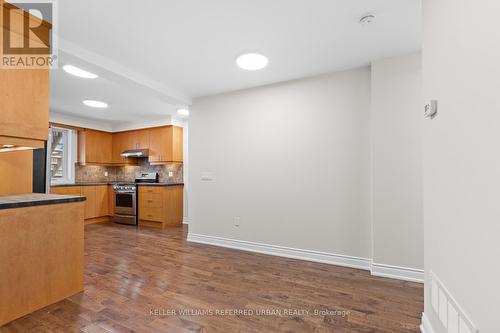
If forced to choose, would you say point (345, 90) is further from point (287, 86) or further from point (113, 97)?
point (113, 97)

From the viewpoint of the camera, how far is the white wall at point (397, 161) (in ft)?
8.17

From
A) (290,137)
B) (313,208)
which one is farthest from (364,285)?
(290,137)

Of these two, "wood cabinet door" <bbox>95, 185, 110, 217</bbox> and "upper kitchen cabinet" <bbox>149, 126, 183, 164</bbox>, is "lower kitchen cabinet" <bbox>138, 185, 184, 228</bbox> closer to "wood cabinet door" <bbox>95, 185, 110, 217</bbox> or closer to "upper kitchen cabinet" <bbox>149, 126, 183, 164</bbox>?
"upper kitchen cabinet" <bbox>149, 126, 183, 164</bbox>

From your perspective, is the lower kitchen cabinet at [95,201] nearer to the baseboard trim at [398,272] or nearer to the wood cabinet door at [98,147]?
the wood cabinet door at [98,147]

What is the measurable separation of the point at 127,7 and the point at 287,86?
2.08 meters

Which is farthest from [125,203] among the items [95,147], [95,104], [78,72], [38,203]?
[38,203]

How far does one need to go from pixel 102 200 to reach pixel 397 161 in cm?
609

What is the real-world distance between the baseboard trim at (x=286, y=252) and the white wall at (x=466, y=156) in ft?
4.61

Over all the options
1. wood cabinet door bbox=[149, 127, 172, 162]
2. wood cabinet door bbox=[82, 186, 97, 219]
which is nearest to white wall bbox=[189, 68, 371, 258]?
wood cabinet door bbox=[149, 127, 172, 162]

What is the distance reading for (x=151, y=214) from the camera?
17.1 feet

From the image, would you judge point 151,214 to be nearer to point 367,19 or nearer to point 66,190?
point 66,190

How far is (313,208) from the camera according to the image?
309 centimetres

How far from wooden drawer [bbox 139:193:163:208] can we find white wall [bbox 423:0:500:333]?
479 cm

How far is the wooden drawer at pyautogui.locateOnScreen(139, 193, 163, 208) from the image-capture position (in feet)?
16.8
